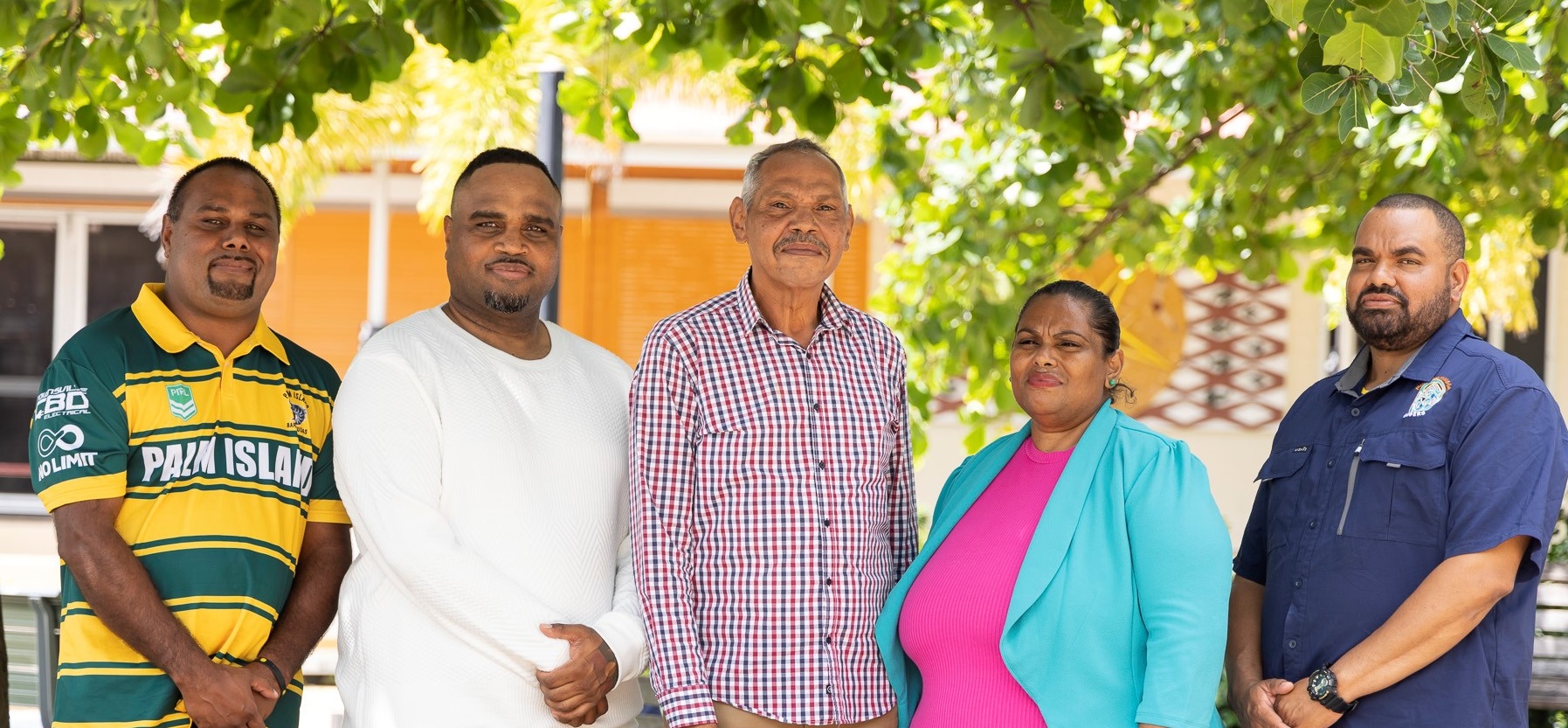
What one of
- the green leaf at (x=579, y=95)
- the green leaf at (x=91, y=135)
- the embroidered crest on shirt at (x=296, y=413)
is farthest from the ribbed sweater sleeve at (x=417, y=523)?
the green leaf at (x=579, y=95)

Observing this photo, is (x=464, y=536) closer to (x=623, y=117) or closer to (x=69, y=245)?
(x=623, y=117)

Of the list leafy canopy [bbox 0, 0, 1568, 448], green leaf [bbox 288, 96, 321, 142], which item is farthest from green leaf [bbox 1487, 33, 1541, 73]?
green leaf [bbox 288, 96, 321, 142]

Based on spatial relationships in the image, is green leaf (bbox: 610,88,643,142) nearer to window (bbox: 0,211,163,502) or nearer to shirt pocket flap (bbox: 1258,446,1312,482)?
shirt pocket flap (bbox: 1258,446,1312,482)

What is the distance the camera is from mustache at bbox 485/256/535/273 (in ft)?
10.4

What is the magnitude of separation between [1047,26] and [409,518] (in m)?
2.27

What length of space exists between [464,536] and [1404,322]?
203 cm

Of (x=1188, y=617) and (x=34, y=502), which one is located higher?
(x=1188, y=617)

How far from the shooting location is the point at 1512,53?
2740mm

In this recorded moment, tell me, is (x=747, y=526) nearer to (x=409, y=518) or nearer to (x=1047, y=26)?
(x=409, y=518)

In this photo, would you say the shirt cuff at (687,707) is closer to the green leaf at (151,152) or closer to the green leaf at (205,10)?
the green leaf at (205,10)

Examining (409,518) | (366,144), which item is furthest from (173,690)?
(366,144)

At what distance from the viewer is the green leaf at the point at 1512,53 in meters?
2.73

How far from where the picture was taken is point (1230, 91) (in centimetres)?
611

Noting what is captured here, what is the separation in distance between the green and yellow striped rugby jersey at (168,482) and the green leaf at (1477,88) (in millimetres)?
2585
